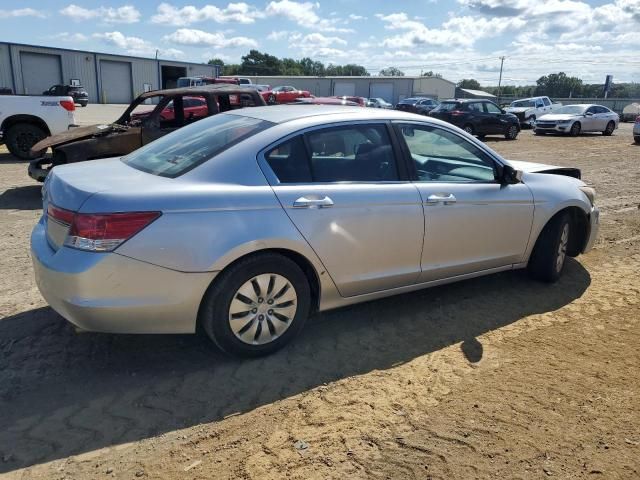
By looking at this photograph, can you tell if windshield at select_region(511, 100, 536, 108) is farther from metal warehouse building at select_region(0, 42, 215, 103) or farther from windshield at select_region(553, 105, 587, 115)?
metal warehouse building at select_region(0, 42, 215, 103)

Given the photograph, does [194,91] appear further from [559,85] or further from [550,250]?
[559,85]

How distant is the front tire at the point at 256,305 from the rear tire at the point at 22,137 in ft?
32.1

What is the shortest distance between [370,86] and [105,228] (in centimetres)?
6314

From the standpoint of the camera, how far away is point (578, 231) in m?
5.26

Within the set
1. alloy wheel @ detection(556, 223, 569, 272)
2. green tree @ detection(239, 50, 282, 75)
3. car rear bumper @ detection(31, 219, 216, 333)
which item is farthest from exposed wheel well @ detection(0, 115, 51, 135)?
green tree @ detection(239, 50, 282, 75)

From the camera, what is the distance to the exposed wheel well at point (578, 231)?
201 inches

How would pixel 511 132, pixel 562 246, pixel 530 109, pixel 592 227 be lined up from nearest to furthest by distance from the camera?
pixel 562 246, pixel 592 227, pixel 511 132, pixel 530 109

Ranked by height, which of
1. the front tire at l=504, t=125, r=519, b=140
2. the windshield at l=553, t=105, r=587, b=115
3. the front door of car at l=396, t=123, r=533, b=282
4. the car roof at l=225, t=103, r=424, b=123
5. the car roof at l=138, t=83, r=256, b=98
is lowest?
the front tire at l=504, t=125, r=519, b=140

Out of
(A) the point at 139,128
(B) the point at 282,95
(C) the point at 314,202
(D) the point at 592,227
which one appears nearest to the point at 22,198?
(A) the point at 139,128

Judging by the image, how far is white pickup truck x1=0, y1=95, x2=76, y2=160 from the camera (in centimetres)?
1077

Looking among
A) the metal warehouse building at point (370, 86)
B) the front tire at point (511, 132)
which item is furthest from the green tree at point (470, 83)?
the front tire at point (511, 132)

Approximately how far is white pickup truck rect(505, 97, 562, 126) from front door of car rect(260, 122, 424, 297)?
28.2 meters

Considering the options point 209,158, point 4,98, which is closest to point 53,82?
point 4,98

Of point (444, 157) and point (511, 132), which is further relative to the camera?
point (511, 132)
